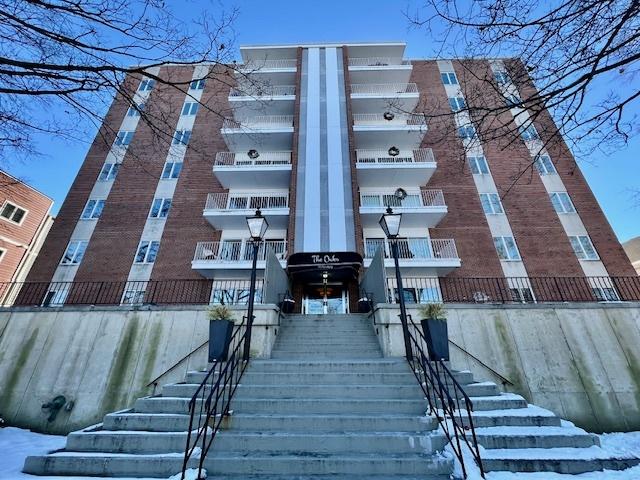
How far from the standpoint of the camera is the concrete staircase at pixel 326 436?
3867 millimetres

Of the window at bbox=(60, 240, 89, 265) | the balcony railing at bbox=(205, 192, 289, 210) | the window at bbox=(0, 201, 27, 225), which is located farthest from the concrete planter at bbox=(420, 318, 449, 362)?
the window at bbox=(0, 201, 27, 225)

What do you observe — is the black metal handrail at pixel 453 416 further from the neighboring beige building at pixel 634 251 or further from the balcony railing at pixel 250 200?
the neighboring beige building at pixel 634 251

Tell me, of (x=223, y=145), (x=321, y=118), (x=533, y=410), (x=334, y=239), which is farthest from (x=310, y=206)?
(x=533, y=410)

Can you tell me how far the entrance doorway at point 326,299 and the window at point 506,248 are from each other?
31.6 ft

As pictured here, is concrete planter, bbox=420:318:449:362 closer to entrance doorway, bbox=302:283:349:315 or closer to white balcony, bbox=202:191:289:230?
entrance doorway, bbox=302:283:349:315

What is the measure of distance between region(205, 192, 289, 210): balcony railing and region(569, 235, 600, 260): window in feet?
57.9

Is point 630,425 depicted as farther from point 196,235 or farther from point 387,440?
point 196,235

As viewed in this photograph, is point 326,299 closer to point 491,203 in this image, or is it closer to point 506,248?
point 506,248

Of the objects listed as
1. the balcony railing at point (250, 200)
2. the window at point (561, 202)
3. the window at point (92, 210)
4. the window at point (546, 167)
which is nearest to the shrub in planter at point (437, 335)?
the balcony railing at point (250, 200)

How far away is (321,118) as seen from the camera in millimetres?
18797

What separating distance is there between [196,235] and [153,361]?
10390 millimetres

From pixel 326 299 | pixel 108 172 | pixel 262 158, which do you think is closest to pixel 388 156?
pixel 262 158

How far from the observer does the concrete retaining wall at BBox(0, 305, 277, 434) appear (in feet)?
25.3

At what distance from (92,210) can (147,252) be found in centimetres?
528
